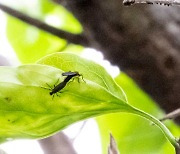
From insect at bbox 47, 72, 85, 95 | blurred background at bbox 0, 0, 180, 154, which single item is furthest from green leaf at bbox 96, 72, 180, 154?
insect at bbox 47, 72, 85, 95

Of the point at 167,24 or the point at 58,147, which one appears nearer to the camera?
the point at 167,24

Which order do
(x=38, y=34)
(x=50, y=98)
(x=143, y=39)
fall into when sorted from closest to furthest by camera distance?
(x=50, y=98) → (x=143, y=39) → (x=38, y=34)

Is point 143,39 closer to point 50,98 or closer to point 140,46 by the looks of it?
point 140,46

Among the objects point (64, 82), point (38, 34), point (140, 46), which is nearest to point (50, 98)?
point (64, 82)

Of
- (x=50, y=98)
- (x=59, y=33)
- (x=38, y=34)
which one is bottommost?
(x=50, y=98)

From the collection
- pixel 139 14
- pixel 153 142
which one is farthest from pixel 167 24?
pixel 153 142

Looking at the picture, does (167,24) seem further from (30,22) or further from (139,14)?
(30,22)
